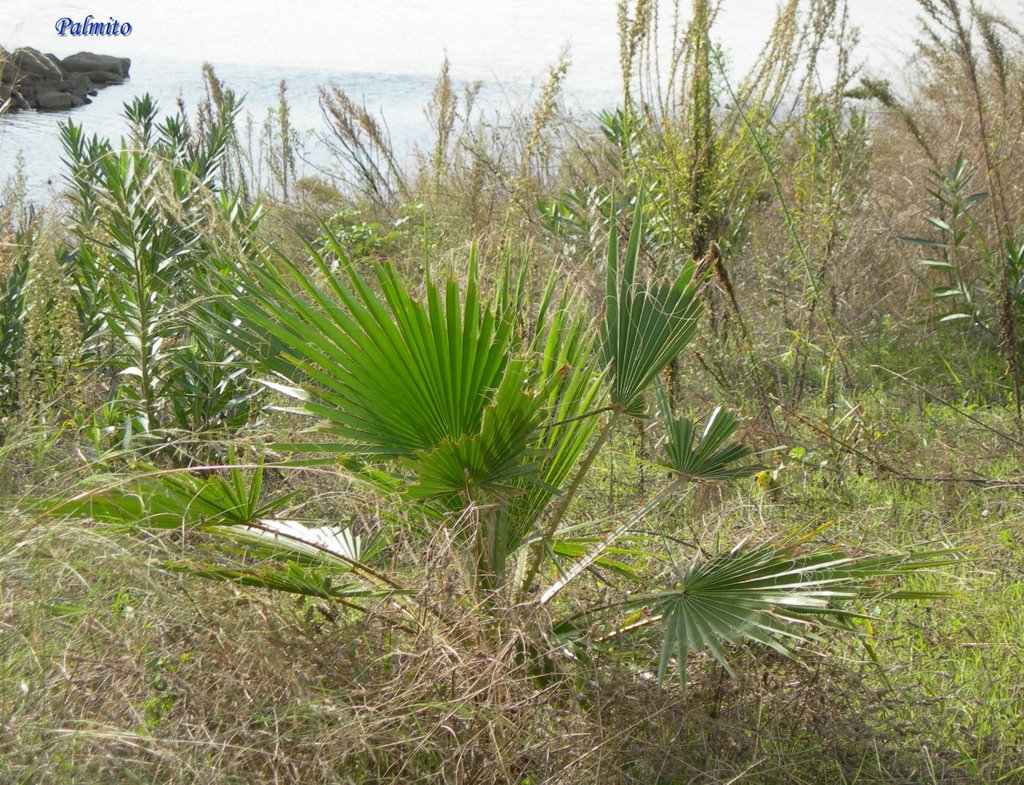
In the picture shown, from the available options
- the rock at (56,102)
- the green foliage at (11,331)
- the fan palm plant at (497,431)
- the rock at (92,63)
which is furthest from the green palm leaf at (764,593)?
the rock at (92,63)

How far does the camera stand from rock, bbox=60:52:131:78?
8539 millimetres

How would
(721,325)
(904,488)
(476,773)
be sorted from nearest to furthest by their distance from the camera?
(476,773), (904,488), (721,325)

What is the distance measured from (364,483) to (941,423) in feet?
12.0

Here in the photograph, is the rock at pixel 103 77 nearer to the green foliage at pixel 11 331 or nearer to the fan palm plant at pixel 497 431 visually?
the green foliage at pixel 11 331

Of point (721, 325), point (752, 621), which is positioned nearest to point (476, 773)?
point (752, 621)

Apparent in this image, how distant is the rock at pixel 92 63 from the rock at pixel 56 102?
1.32 feet

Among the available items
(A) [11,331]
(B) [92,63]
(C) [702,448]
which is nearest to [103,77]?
(B) [92,63]

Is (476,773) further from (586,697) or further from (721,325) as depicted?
(721,325)

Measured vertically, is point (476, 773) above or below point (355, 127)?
below

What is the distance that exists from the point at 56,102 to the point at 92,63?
2.26 feet

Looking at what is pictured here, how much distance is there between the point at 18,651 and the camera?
2.35 meters

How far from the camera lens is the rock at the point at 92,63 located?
8.54m

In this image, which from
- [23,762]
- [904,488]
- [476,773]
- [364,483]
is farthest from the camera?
[904,488]

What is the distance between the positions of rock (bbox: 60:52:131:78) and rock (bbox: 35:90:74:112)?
40 cm
